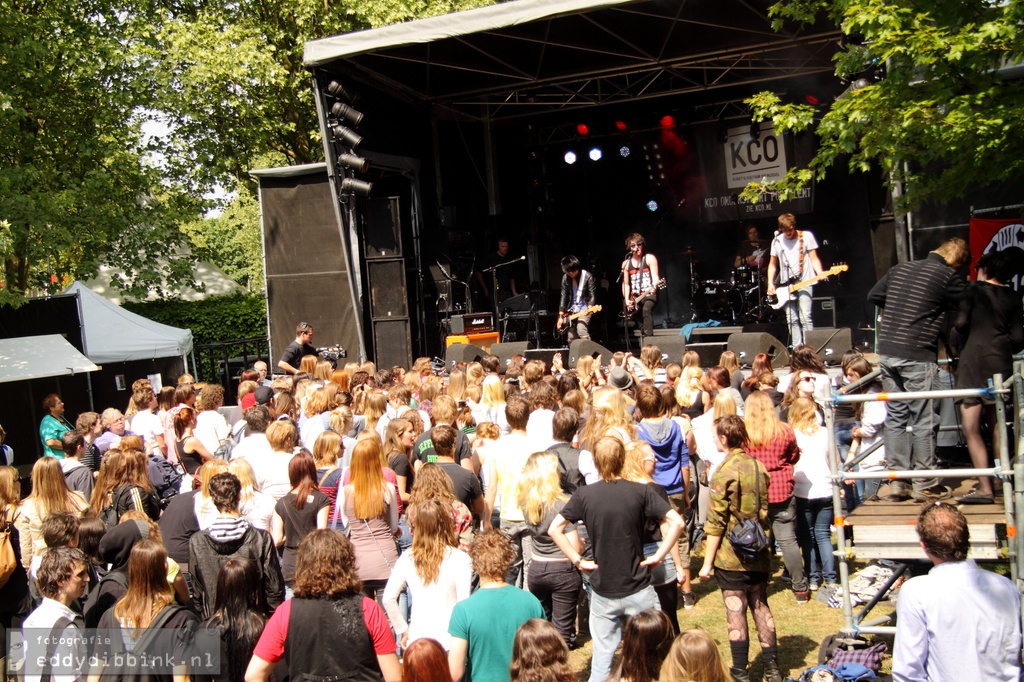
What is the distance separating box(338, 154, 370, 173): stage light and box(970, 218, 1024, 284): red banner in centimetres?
734

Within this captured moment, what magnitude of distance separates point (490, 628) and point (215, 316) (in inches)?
916

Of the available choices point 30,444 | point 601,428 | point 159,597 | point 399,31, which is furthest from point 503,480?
point 30,444

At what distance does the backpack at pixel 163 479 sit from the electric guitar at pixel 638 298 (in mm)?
7917

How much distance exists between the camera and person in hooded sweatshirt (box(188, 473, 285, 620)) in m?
4.63

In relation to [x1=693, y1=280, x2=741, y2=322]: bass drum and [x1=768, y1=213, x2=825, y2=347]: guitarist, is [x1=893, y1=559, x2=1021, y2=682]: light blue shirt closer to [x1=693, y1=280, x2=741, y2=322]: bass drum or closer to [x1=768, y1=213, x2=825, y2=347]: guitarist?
[x1=768, y1=213, x2=825, y2=347]: guitarist

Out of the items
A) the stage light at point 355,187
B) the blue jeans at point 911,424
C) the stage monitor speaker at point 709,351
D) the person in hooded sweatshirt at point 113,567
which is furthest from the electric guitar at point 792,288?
the person in hooded sweatshirt at point 113,567

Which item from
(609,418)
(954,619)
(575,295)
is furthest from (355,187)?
(954,619)

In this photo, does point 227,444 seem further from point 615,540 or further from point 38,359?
point 38,359

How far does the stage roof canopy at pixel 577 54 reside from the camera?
11617 millimetres

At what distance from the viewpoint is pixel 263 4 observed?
19969 millimetres

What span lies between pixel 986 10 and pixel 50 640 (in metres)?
6.50

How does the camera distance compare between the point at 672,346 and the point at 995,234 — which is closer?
the point at 995,234

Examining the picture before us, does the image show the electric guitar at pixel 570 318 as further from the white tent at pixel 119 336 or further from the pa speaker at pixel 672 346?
the white tent at pixel 119 336

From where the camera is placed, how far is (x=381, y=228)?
1368 cm
